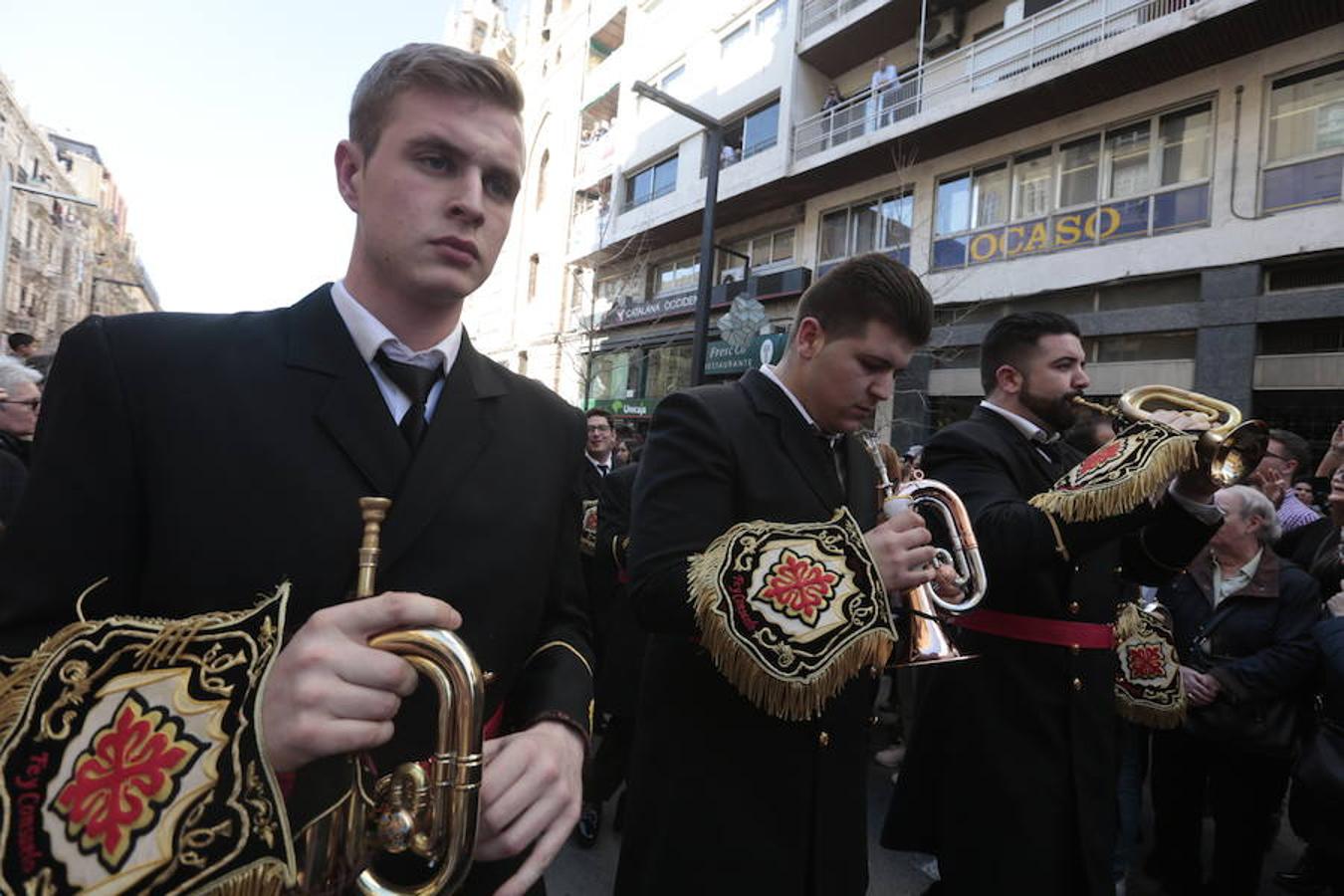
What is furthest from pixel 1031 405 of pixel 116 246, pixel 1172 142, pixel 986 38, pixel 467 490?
pixel 116 246

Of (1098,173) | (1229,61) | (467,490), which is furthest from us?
(1098,173)

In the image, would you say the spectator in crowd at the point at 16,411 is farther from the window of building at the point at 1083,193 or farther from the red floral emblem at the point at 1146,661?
the window of building at the point at 1083,193

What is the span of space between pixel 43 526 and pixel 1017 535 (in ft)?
8.19

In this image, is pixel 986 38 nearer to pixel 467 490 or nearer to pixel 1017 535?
pixel 1017 535

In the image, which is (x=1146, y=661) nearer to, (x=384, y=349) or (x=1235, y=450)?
(x=1235, y=450)

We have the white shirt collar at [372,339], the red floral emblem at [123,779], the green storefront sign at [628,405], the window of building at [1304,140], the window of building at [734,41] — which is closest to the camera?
the red floral emblem at [123,779]

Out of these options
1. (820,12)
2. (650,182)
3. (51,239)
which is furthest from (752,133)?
(51,239)

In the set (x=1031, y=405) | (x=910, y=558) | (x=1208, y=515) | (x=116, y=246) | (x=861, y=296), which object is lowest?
(x=910, y=558)

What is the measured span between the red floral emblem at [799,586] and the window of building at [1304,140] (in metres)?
13.3

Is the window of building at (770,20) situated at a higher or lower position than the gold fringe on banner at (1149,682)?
higher

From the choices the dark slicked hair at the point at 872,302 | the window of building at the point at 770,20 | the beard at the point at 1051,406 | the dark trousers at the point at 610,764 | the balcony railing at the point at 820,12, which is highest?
the window of building at the point at 770,20

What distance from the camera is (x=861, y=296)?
234 cm

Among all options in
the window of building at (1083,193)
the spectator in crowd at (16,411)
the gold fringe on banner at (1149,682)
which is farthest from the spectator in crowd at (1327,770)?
the window of building at (1083,193)

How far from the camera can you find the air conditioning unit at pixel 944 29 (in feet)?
51.1
